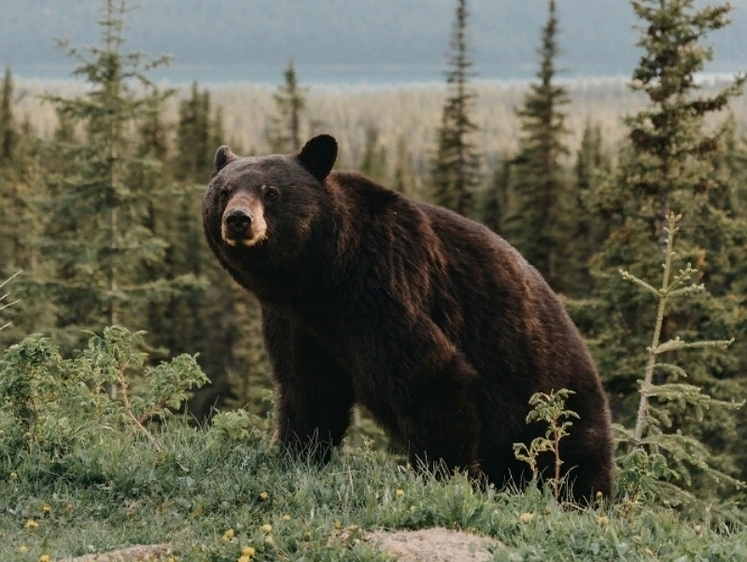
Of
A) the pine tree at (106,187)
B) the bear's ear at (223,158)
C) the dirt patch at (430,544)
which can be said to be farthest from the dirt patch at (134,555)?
the pine tree at (106,187)

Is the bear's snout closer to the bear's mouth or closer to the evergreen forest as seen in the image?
the bear's mouth

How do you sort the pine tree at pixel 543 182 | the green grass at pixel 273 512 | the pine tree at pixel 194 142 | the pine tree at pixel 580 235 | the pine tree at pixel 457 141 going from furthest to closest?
the pine tree at pixel 194 142, the pine tree at pixel 457 141, the pine tree at pixel 580 235, the pine tree at pixel 543 182, the green grass at pixel 273 512

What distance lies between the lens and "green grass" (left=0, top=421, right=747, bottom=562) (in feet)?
14.6

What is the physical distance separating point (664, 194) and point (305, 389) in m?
15.0

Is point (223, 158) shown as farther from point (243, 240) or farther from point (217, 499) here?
point (217, 499)

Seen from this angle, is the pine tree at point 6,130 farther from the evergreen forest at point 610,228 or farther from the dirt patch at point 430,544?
the dirt patch at point 430,544

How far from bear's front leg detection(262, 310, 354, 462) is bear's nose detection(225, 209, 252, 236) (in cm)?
96

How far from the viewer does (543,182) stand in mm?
40812

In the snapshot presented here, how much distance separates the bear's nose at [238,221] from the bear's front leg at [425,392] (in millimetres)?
989

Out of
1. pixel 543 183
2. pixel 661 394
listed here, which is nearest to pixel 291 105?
pixel 543 183

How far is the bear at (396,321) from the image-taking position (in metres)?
6.06

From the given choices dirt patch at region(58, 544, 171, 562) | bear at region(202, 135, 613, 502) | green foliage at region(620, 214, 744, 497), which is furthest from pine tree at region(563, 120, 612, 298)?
dirt patch at region(58, 544, 171, 562)

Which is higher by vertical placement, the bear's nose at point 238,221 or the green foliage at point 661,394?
the bear's nose at point 238,221

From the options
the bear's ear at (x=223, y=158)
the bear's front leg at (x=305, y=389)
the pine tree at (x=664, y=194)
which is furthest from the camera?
the pine tree at (x=664, y=194)
